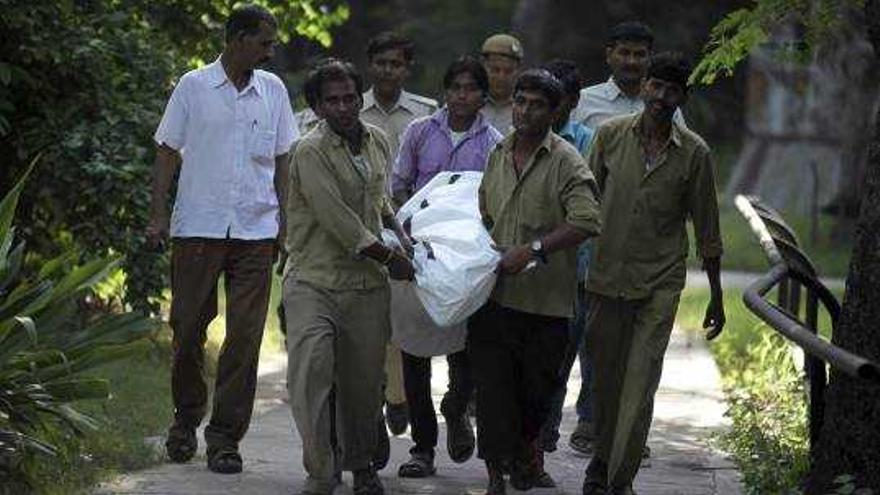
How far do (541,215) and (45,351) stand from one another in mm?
2084

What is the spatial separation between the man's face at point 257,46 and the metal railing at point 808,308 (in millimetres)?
2269

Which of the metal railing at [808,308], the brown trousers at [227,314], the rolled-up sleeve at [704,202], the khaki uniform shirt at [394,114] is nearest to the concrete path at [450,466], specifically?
the brown trousers at [227,314]

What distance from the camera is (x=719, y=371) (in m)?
15.1

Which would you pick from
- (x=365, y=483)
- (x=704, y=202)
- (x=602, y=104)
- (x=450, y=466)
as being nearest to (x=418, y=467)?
(x=450, y=466)

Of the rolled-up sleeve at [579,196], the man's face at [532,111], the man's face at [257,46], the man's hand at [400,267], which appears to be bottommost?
the man's hand at [400,267]

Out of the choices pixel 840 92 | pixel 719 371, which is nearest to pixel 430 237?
pixel 719 371

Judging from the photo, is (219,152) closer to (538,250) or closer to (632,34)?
(538,250)

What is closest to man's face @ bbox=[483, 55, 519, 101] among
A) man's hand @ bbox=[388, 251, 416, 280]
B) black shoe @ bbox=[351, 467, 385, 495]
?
man's hand @ bbox=[388, 251, 416, 280]

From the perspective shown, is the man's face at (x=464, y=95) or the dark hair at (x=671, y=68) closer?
Result: the dark hair at (x=671, y=68)

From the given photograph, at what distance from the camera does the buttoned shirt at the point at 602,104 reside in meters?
11.0

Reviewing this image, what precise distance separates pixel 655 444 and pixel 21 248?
377cm

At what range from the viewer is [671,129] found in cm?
936

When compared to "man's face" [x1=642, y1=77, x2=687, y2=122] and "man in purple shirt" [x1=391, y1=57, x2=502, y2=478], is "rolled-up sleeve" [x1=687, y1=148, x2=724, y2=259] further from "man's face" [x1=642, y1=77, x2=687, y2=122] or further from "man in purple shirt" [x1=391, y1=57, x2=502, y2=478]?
"man in purple shirt" [x1=391, y1=57, x2=502, y2=478]

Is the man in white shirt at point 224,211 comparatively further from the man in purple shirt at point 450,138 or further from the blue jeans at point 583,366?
the blue jeans at point 583,366
